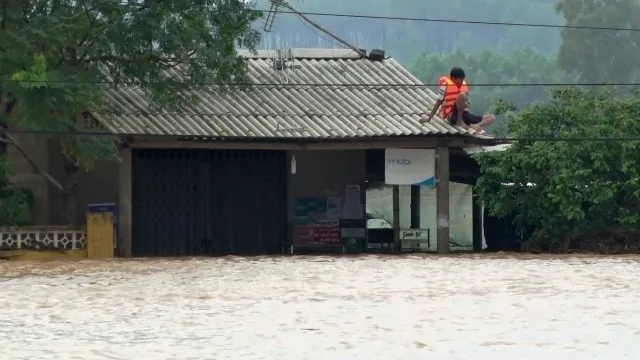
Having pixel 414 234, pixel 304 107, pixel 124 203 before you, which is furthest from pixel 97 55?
pixel 414 234

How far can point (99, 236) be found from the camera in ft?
73.5

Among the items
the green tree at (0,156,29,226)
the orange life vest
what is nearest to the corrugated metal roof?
the orange life vest

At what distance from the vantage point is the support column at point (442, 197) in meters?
24.2

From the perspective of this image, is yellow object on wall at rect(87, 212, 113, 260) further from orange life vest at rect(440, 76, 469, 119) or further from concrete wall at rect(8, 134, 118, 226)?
orange life vest at rect(440, 76, 469, 119)

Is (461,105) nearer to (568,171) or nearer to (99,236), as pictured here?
(568,171)

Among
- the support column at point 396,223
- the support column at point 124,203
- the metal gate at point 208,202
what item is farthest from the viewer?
the support column at point 396,223

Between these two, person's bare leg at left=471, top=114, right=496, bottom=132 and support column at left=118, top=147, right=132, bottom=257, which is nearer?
support column at left=118, top=147, right=132, bottom=257

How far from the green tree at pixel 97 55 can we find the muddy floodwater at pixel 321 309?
247 cm

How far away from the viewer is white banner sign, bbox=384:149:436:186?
80.5ft

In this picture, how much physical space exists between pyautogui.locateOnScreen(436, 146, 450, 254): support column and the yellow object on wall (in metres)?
5.94

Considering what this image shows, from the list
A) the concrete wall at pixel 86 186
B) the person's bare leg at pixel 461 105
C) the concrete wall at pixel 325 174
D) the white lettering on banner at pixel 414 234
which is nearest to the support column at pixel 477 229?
the white lettering on banner at pixel 414 234

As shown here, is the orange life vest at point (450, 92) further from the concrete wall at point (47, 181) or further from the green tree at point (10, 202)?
the green tree at point (10, 202)

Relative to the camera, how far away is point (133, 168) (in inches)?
972

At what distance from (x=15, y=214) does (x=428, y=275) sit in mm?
7569
